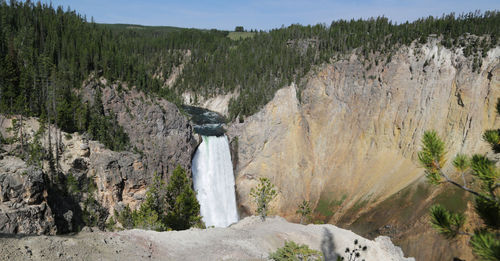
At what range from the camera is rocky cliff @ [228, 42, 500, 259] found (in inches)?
1848

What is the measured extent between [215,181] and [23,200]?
2654cm

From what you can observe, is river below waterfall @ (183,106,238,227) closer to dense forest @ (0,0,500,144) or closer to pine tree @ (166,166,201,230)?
dense forest @ (0,0,500,144)

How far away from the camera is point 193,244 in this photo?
21.0 meters

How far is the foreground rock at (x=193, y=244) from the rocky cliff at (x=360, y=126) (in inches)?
774

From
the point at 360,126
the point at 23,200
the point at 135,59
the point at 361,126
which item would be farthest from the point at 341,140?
the point at 135,59

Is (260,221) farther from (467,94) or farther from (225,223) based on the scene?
(467,94)

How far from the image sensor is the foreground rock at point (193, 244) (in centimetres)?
1587

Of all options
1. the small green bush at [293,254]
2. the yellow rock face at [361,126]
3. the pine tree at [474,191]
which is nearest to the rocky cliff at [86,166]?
the yellow rock face at [361,126]

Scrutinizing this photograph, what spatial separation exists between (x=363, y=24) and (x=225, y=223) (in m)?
52.9

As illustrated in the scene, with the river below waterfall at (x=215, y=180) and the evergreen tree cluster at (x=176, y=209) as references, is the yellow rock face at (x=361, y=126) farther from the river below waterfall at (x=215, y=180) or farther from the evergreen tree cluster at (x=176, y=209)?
the evergreen tree cluster at (x=176, y=209)

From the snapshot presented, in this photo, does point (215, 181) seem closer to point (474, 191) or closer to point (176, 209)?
point (176, 209)

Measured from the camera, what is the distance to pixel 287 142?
55.0 meters

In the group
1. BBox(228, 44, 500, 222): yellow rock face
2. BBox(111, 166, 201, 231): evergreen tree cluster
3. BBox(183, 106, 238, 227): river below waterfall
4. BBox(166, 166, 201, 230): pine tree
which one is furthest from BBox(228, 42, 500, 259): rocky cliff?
BBox(166, 166, 201, 230): pine tree

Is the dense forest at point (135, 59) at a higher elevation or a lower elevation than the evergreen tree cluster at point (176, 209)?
higher
